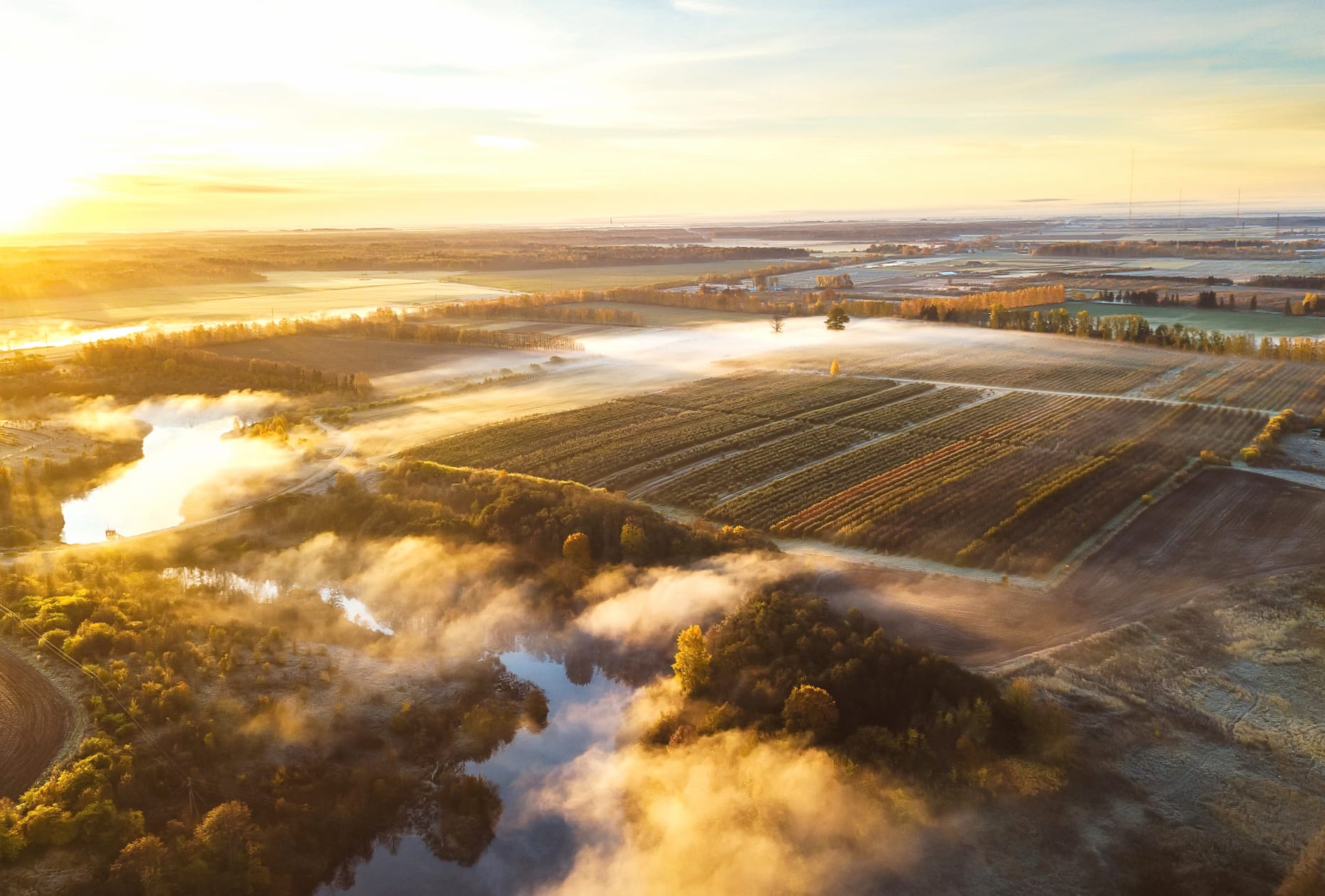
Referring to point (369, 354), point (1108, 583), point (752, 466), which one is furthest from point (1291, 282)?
point (369, 354)

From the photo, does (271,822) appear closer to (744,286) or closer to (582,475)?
(582,475)

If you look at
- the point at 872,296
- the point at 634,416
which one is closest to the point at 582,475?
the point at 634,416

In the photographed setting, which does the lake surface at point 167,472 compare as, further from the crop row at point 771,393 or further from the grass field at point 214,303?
the grass field at point 214,303

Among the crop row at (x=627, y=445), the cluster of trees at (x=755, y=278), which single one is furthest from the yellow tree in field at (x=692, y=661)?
the cluster of trees at (x=755, y=278)

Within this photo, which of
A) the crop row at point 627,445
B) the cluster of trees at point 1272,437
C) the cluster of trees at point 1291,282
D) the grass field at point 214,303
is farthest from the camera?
the cluster of trees at point 1291,282

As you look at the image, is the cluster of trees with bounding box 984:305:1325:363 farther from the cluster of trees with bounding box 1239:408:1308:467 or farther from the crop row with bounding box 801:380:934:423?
the crop row with bounding box 801:380:934:423

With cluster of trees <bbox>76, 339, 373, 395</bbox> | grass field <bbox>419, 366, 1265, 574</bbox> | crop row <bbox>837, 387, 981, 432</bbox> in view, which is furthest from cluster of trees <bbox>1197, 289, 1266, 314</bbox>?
cluster of trees <bbox>76, 339, 373, 395</bbox>
